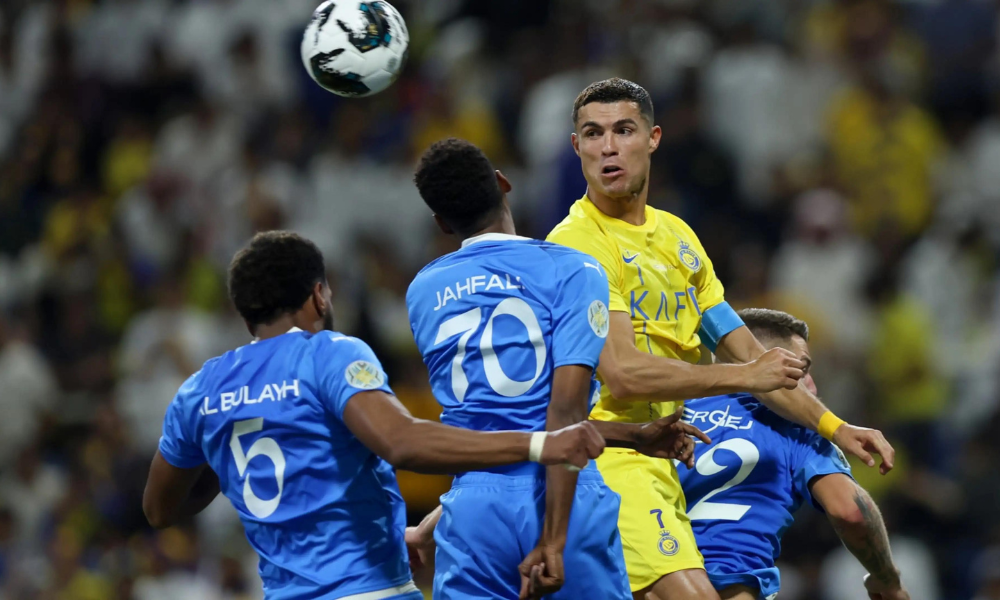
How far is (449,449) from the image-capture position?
4496 millimetres

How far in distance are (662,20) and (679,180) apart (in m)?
2.01

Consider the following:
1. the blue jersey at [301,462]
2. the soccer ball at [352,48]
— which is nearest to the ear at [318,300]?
the blue jersey at [301,462]

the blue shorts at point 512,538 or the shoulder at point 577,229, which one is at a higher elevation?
the shoulder at point 577,229

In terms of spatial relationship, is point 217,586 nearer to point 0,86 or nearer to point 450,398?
point 450,398

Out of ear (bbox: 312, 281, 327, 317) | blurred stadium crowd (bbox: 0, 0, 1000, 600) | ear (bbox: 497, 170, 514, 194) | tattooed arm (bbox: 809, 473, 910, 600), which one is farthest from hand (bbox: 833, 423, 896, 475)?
blurred stadium crowd (bbox: 0, 0, 1000, 600)

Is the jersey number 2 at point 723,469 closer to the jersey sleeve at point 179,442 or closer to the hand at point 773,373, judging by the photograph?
the hand at point 773,373

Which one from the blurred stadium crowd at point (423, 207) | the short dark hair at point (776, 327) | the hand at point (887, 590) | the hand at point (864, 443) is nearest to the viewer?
the hand at point (864, 443)

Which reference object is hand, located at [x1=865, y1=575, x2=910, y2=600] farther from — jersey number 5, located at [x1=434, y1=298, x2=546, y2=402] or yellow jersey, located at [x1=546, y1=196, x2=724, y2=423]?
jersey number 5, located at [x1=434, y1=298, x2=546, y2=402]

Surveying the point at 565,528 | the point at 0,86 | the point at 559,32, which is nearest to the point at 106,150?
the point at 0,86

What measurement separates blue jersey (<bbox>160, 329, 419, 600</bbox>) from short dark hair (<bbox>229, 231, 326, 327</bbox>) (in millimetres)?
115

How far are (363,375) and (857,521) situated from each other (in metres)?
2.21

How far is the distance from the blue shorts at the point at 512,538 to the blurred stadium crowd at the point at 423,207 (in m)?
5.45

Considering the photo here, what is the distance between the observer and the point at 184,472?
16.7 ft

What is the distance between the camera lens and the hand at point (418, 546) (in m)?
5.49
